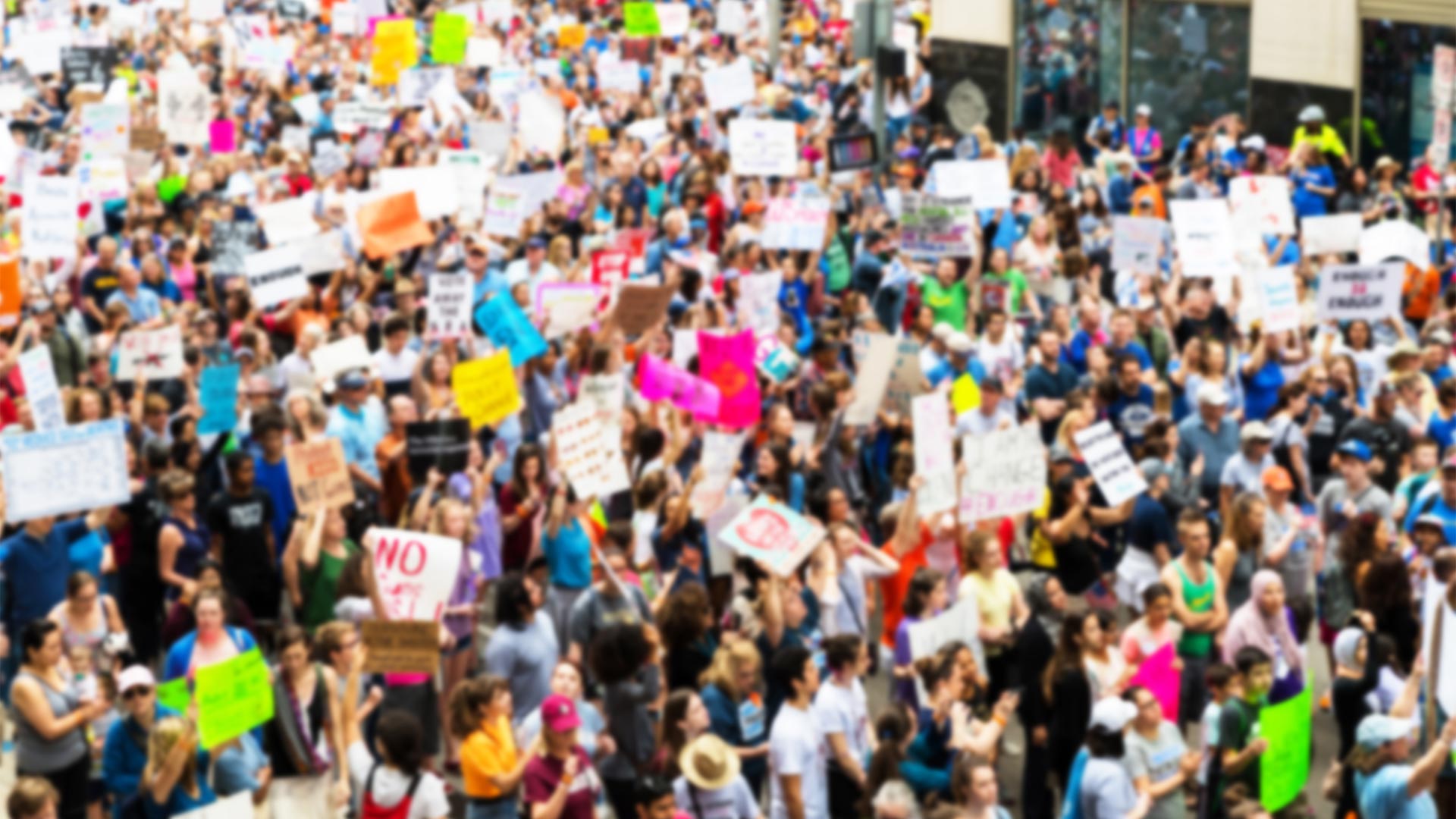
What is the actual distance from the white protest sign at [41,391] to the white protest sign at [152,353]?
4.64 ft

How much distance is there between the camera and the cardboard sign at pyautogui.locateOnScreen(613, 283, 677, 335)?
14.3 m

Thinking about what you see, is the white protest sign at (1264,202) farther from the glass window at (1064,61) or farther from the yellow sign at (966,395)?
the glass window at (1064,61)

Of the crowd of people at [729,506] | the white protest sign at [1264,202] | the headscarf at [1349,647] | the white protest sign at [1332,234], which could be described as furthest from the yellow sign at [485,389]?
the white protest sign at [1332,234]

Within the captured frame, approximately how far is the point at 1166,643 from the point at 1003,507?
67.7 inches

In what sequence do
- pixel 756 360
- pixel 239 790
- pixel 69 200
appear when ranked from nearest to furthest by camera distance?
pixel 239 790, pixel 756 360, pixel 69 200

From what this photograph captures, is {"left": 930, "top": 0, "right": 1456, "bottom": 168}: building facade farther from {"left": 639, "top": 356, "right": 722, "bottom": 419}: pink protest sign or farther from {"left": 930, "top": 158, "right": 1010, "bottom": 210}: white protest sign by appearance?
{"left": 639, "top": 356, "right": 722, "bottom": 419}: pink protest sign

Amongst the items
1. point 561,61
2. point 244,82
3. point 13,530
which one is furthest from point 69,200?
point 561,61

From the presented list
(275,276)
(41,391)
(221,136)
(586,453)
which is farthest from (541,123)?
(586,453)

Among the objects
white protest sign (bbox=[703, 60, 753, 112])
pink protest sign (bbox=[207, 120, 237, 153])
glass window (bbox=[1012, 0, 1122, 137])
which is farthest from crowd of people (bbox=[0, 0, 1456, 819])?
glass window (bbox=[1012, 0, 1122, 137])

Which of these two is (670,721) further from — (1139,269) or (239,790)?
(1139,269)

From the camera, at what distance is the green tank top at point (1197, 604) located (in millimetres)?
10742

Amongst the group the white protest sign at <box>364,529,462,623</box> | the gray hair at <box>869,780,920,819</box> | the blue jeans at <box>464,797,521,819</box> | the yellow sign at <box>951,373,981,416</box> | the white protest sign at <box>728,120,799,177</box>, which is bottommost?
the blue jeans at <box>464,797,521,819</box>

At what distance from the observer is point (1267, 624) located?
10.4 metres

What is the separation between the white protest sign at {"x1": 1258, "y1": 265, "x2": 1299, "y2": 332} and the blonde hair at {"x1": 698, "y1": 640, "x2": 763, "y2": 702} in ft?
20.4
